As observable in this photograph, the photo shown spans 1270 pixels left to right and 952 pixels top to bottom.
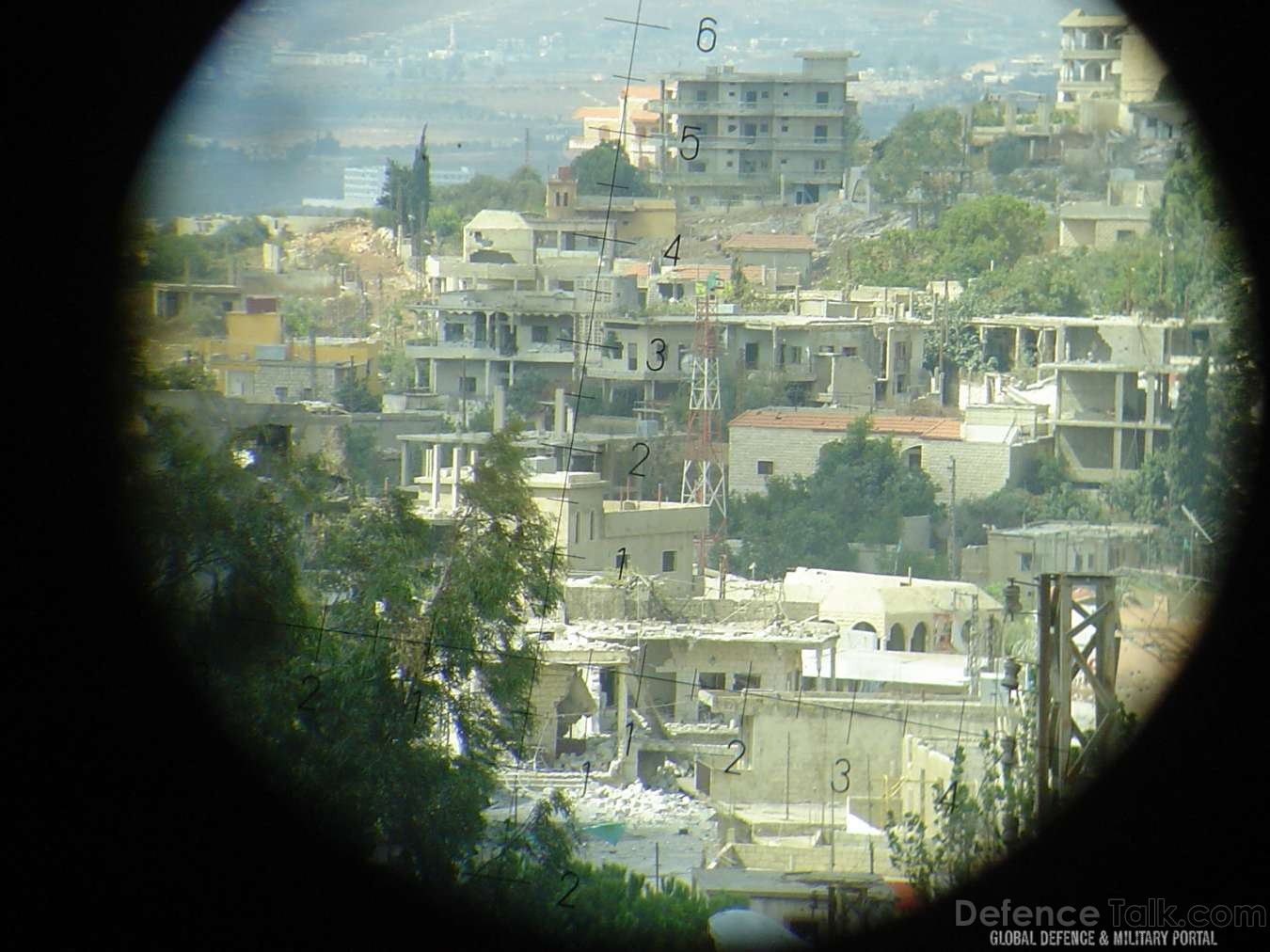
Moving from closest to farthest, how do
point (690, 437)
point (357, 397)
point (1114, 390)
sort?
point (357, 397), point (1114, 390), point (690, 437)

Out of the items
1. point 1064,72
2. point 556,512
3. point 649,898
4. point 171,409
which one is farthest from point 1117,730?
point 1064,72

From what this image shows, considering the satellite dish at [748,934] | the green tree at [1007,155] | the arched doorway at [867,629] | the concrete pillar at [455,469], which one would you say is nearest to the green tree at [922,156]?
the green tree at [1007,155]

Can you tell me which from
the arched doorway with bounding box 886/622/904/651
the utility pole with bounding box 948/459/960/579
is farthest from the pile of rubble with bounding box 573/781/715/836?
the utility pole with bounding box 948/459/960/579

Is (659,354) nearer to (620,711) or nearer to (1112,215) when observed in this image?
(1112,215)

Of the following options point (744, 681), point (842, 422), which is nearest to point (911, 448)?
point (842, 422)

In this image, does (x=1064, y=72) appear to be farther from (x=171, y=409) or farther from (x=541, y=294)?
(x=171, y=409)

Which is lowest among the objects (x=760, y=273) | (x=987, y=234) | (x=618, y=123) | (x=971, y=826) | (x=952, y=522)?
(x=971, y=826)
